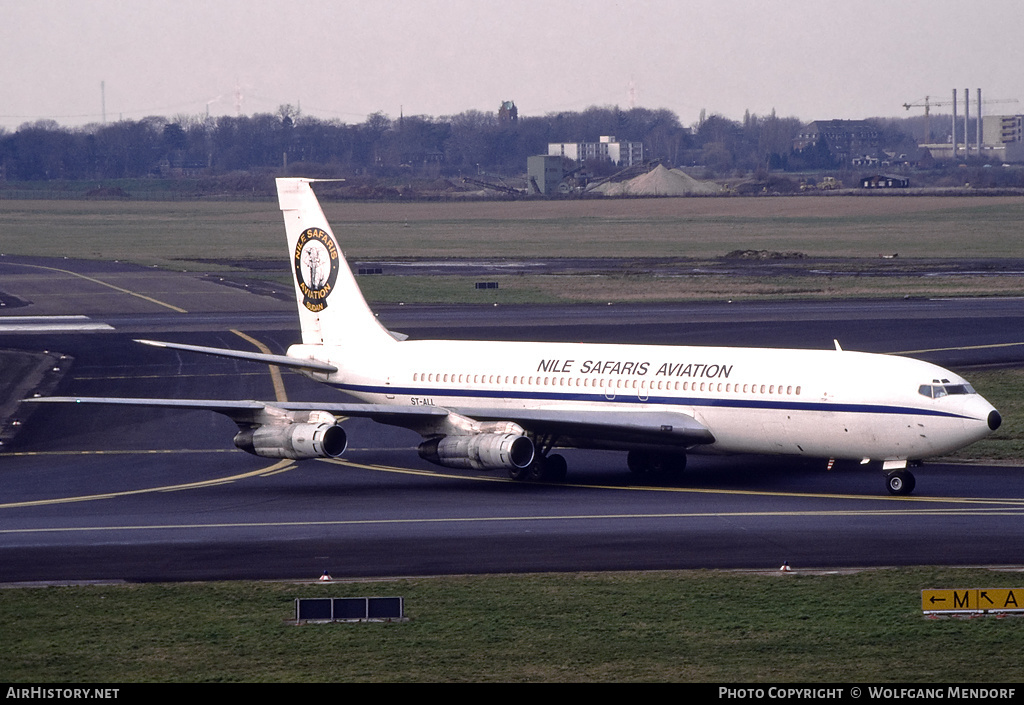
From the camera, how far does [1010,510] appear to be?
35625mm

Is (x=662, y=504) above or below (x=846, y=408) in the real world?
below

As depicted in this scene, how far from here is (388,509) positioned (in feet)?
123

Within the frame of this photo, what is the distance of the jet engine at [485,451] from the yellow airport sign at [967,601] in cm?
1591

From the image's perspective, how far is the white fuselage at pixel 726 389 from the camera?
37.5m

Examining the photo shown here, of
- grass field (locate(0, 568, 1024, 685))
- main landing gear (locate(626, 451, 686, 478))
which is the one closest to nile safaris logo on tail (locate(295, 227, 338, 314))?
main landing gear (locate(626, 451, 686, 478))

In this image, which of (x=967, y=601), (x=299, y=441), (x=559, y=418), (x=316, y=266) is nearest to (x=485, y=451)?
(x=559, y=418)

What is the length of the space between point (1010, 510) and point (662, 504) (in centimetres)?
882

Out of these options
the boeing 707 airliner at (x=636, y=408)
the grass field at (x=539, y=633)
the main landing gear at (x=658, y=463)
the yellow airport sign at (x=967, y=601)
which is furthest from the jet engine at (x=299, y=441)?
the yellow airport sign at (x=967, y=601)

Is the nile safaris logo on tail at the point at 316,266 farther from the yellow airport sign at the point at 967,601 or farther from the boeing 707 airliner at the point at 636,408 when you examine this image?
the yellow airport sign at the point at 967,601

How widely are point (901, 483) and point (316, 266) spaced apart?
69.5ft

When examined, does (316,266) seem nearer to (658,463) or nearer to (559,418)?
(559,418)

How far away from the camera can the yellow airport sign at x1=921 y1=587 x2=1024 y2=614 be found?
24984 mm
